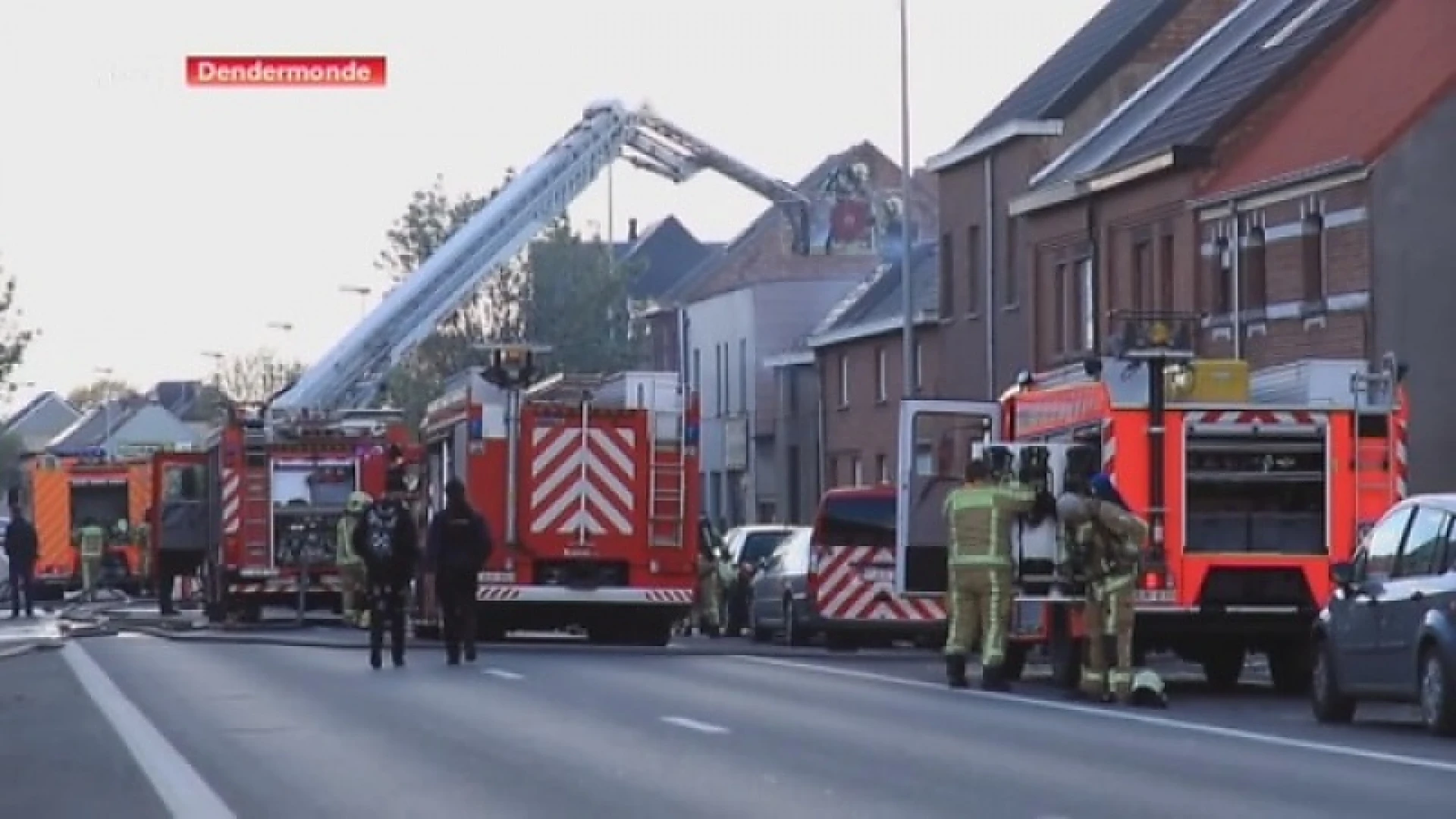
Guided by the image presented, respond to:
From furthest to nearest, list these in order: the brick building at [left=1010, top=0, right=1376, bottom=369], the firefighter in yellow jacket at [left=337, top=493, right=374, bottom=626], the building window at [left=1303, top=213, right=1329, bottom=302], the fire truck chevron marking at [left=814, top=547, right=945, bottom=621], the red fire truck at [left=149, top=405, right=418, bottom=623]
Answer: the brick building at [left=1010, top=0, right=1376, bottom=369] < the red fire truck at [left=149, top=405, right=418, bottom=623] < the building window at [left=1303, top=213, right=1329, bottom=302] < the firefighter in yellow jacket at [left=337, top=493, right=374, bottom=626] < the fire truck chevron marking at [left=814, top=547, right=945, bottom=621]

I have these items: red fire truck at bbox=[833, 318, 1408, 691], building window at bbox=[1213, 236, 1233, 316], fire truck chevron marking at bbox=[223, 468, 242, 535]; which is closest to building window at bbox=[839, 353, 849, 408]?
building window at bbox=[1213, 236, 1233, 316]

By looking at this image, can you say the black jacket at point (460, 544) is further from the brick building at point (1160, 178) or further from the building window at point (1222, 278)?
the building window at point (1222, 278)

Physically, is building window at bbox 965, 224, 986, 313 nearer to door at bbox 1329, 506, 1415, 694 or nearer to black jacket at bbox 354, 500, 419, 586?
black jacket at bbox 354, 500, 419, 586

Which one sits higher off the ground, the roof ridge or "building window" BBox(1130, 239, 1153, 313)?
the roof ridge

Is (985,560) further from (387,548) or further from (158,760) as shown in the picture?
(158,760)

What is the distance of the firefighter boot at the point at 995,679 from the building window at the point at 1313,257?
17485 mm

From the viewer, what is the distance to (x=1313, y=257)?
43.5 m

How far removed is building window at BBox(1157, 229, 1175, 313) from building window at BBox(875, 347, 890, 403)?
18.4 m

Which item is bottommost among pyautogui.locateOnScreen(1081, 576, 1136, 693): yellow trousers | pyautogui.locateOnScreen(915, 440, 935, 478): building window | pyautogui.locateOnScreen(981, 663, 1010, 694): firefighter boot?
pyautogui.locateOnScreen(981, 663, 1010, 694): firefighter boot

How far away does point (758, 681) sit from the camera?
27672mm

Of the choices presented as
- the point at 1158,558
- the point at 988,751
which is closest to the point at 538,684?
the point at 1158,558

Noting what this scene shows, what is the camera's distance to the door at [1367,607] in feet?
73.7

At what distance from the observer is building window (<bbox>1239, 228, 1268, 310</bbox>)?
148 feet

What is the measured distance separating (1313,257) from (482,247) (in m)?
15.1
